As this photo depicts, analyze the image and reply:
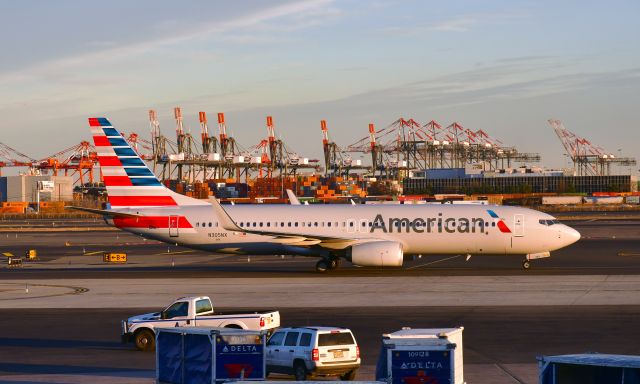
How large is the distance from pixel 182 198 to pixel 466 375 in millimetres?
36095

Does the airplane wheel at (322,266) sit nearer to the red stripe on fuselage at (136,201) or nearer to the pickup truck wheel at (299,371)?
the red stripe on fuselage at (136,201)

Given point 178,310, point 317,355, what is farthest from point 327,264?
point 317,355

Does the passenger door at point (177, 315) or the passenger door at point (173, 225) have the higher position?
the passenger door at point (173, 225)

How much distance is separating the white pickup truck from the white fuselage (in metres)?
24.4

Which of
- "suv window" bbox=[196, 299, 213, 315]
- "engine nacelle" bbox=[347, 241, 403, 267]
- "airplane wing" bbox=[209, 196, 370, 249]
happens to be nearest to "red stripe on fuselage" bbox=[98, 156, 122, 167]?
"airplane wing" bbox=[209, 196, 370, 249]

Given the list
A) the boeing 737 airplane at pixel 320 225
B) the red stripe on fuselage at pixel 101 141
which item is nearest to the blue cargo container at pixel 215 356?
the boeing 737 airplane at pixel 320 225

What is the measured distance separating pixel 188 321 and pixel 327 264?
2572 cm

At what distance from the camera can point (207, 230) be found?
56688 millimetres

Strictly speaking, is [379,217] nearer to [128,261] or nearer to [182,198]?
[182,198]

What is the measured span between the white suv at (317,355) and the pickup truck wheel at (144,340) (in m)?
6.29

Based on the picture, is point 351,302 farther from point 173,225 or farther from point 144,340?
point 173,225

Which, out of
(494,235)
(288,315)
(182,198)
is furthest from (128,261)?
(288,315)

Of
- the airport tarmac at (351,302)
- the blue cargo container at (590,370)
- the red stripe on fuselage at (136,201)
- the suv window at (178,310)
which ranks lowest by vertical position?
the airport tarmac at (351,302)

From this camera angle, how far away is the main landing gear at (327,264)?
182ft
